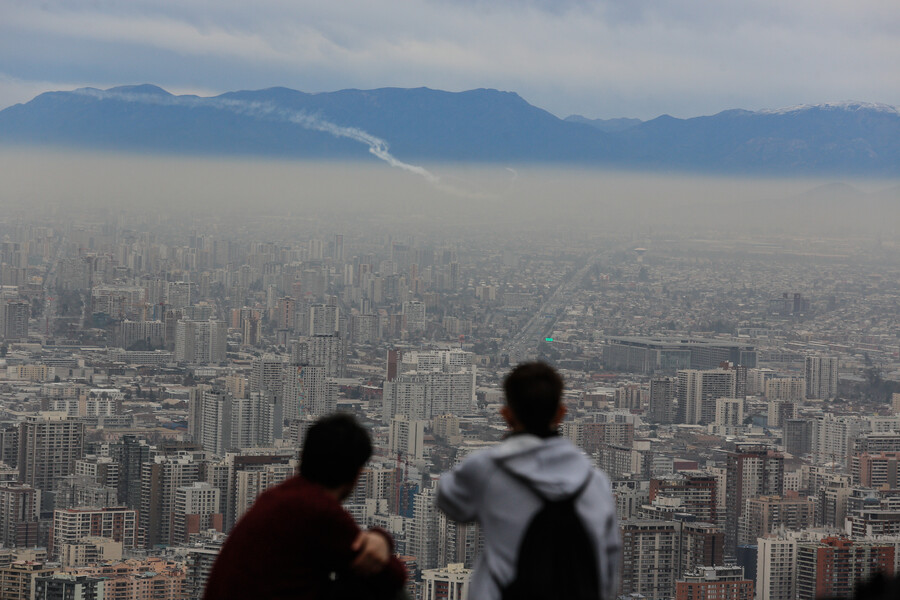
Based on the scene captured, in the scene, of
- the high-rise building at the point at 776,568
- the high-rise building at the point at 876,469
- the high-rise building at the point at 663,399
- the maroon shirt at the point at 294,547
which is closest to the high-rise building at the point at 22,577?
the high-rise building at the point at 776,568

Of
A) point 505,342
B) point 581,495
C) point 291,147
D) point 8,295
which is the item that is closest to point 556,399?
point 581,495

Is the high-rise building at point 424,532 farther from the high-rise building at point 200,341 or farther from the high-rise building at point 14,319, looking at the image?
the high-rise building at point 14,319

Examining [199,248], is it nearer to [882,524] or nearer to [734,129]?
[734,129]

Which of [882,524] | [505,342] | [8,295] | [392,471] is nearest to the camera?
[882,524]

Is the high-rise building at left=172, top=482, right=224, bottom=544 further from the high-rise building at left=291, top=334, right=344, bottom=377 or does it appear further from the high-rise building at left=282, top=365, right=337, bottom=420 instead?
the high-rise building at left=291, top=334, right=344, bottom=377

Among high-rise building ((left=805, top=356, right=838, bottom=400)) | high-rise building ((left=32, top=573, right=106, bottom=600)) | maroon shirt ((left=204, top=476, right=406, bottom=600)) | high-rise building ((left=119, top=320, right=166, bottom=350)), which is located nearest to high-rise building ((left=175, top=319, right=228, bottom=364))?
high-rise building ((left=119, top=320, right=166, bottom=350))
